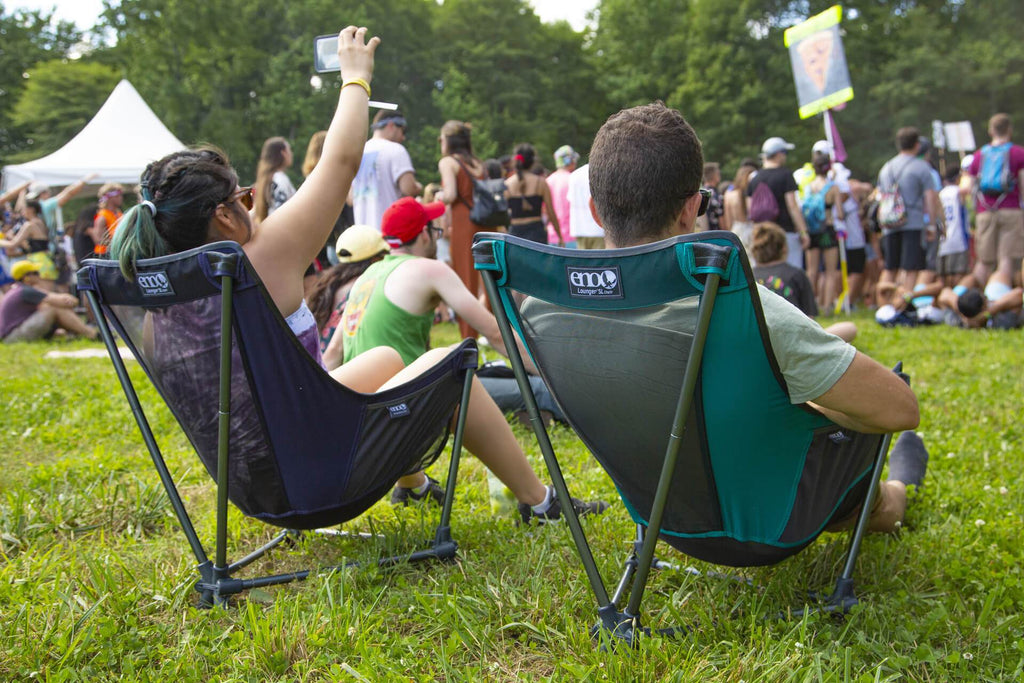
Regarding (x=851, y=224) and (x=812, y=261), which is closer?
(x=812, y=261)

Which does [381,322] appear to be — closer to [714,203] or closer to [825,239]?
[714,203]

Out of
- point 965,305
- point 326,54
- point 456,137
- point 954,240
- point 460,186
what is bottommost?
point 965,305

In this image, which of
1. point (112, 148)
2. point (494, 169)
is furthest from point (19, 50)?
point (494, 169)

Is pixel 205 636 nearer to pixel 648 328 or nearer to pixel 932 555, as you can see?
pixel 648 328

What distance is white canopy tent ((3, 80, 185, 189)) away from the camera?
14167mm

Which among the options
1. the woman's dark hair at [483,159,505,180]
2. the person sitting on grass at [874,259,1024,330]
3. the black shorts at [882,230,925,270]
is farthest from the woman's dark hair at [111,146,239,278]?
the black shorts at [882,230,925,270]

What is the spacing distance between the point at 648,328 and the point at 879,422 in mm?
545

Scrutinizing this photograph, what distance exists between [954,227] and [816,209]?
4.85 ft

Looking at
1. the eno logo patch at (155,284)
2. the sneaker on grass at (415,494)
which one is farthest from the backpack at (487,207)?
the eno logo patch at (155,284)

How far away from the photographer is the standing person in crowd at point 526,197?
8.64 m

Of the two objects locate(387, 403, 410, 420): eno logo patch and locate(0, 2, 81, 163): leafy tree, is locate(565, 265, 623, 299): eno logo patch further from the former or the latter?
locate(0, 2, 81, 163): leafy tree

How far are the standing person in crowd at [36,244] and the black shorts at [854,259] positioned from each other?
964cm

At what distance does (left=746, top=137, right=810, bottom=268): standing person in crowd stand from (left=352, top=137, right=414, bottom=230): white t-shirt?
4217mm

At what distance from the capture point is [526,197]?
8.65 m
